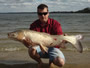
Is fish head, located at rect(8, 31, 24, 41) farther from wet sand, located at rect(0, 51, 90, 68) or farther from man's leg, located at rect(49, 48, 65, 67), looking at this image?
wet sand, located at rect(0, 51, 90, 68)

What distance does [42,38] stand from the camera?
13.4 feet

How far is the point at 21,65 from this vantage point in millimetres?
5559

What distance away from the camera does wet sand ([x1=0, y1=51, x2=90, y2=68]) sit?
5484mm

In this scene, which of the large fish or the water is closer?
the large fish

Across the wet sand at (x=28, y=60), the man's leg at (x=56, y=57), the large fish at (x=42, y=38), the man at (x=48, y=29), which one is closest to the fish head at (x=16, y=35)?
the large fish at (x=42, y=38)

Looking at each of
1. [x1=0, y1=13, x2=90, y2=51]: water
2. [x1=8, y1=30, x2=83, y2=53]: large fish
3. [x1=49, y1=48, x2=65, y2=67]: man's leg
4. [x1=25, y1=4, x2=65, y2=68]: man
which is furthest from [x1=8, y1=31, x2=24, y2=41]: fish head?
[x1=0, y1=13, x2=90, y2=51]: water

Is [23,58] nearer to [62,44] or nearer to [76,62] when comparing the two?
[76,62]

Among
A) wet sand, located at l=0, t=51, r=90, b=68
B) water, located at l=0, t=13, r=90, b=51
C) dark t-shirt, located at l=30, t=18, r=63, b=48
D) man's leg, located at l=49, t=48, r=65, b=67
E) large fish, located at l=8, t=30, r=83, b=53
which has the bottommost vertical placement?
water, located at l=0, t=13, r=90, b=51

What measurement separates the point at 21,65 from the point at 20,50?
6.99 feet

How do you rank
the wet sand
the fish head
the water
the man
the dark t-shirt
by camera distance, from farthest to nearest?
the water → the wet sand → the dark t-shirt → the man → the fish head

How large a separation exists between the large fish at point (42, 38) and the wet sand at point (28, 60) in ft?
3.85

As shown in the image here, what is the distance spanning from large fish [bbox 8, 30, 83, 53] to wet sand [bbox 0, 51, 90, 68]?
3.85 ft

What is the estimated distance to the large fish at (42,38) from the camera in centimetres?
393

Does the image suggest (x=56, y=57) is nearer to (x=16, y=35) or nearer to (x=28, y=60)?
(x=16, y=35)
